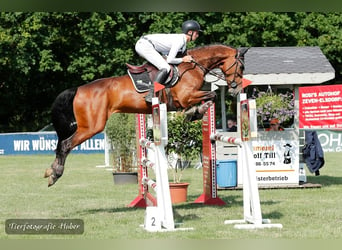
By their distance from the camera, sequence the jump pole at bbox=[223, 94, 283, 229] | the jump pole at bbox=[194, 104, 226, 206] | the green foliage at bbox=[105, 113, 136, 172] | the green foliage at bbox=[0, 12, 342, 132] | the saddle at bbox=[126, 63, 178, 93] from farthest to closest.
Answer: the green foliage at bbox=[0, 12, 342, 132] → the green foliage at bbox=[105, 113, 136, 172] → the jump pole at bbox=[194, 104, 226, 206] → the saddle at bbox=[126, 63, 178, 93] → the jump pole at bbox=[223, 94, 283, 229]

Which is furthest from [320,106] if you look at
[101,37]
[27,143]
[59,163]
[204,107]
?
[27,143]

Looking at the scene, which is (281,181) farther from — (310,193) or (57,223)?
(57,223)

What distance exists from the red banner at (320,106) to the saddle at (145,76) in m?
4.76

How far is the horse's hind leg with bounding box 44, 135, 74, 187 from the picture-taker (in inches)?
294

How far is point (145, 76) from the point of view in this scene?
24.6ft

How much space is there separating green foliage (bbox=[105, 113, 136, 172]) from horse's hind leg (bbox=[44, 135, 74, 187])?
4.20 meters

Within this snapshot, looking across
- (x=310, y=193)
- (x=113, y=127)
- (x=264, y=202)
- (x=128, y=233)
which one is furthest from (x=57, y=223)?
(x=113, y=127)

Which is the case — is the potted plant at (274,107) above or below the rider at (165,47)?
below

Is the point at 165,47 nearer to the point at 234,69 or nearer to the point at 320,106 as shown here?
the point at 234,69

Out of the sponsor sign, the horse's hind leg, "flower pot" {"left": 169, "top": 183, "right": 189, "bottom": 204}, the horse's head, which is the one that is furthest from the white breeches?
the sponsor sign

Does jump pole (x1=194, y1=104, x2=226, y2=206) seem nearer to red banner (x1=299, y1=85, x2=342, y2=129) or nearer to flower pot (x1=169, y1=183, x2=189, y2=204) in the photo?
flower pot (x1=169, y1=183, x2=189, y2=204)

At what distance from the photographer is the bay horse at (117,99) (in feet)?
24.7

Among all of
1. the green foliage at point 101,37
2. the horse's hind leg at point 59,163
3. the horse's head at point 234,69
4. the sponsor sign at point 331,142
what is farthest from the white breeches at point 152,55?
the sponsor sign at point 331,142

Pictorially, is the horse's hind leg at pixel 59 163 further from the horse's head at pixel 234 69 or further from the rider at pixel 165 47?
the horse's head at pixel 234 69
